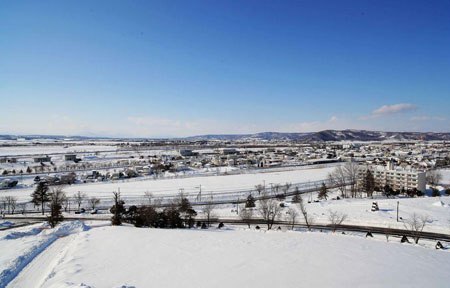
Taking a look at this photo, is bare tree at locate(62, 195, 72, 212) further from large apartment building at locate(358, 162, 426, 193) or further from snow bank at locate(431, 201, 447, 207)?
large apartment building at locate(358, 162, 426, 193)

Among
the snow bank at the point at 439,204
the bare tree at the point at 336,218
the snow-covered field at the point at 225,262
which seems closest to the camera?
the snow-covered field at the point at 225,262

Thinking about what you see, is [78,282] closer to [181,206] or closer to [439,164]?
[181,206]

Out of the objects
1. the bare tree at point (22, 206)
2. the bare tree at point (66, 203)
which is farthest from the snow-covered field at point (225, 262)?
the bare tree at point (22, 206)

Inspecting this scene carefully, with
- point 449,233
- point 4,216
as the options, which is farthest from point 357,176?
point 4,216

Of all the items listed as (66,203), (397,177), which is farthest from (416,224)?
(66,203)

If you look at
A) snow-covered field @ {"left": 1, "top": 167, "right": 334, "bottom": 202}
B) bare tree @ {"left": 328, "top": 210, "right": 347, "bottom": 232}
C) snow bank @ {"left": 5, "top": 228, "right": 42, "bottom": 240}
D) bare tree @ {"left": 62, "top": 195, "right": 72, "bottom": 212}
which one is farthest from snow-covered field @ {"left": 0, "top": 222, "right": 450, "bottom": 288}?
snow-covered field @ {"left": 1, "top": 167, "right": 334, "bottom": 202}

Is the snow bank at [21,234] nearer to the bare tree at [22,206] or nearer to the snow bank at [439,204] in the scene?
the bare tree at [22,206]
